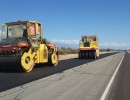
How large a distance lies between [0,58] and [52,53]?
6400mm

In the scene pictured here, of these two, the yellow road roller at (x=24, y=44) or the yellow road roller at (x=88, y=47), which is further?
the yellow road roller at (x=88, y=47)

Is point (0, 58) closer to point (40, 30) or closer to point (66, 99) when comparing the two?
point (40, 30)

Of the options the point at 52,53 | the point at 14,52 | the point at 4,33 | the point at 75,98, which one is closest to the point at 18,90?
the point at 75,98

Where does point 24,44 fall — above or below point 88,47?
above

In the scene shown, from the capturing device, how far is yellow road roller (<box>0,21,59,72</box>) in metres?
19.5

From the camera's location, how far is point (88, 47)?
145 ft

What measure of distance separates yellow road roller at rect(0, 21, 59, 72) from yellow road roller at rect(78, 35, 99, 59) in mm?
20025

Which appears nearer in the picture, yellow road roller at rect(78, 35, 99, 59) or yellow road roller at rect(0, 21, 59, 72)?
yellow road roller at rect(0, 21, 59, 72)

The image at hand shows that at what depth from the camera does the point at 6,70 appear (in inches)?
798

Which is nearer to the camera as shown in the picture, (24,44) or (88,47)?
(24,44)

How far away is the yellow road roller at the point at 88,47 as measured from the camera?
143 ft

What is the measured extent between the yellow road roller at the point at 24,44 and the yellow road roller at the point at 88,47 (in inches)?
788

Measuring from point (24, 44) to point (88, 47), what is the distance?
81.7 feet

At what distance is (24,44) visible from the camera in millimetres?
20031
